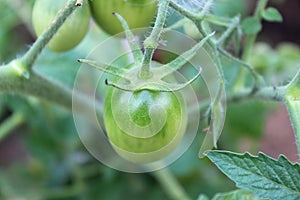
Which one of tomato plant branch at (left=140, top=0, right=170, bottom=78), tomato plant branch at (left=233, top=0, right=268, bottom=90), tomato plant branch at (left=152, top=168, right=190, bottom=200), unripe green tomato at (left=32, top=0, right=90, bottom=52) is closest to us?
tomato plant branch at (left=140, top=0, right=170, bottom=78)

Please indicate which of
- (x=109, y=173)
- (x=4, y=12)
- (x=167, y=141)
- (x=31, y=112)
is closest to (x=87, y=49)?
(x=31, y=112)

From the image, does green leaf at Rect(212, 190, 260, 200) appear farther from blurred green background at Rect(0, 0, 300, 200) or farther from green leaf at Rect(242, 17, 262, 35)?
blurred green background at Rect(0, 0, 300, 200)

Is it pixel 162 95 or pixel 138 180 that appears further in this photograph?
pixel 138 180

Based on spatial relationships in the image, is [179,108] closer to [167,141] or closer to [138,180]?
[167,141]

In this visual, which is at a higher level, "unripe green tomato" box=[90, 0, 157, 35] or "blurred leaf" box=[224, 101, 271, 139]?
"unripe green tomato" box=[90, 0, 157, 35]

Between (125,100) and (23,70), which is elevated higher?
(23,70)

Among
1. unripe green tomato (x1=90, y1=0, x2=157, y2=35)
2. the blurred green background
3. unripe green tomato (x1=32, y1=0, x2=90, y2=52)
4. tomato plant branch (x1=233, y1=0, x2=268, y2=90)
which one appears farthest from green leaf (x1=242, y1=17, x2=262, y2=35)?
the blurred green background

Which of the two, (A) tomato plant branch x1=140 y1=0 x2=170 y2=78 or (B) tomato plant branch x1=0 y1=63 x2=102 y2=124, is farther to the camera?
(B) tomato plant branch x1=0 y1=63 x2=102 y2=124
